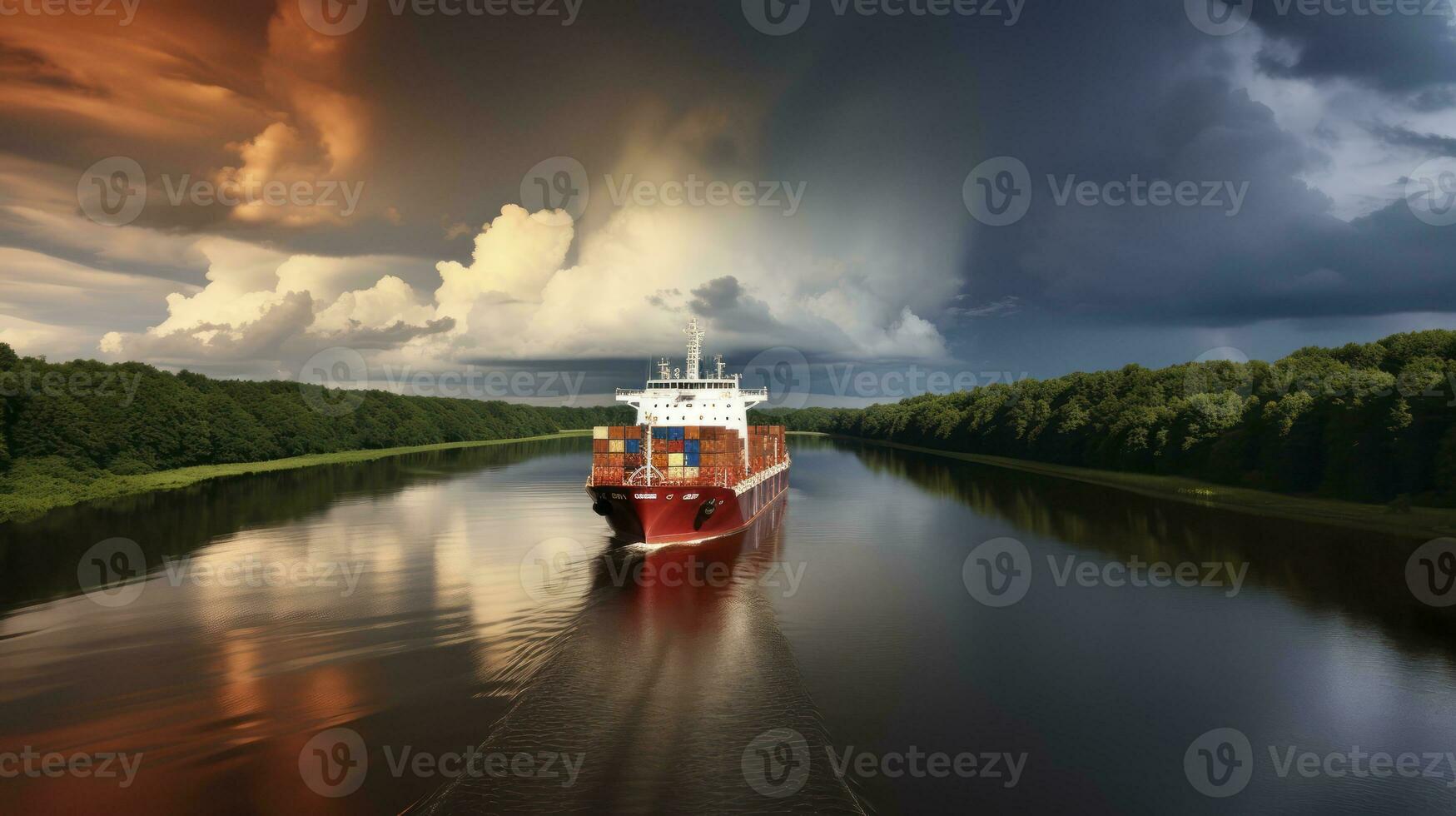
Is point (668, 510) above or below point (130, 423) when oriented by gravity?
below

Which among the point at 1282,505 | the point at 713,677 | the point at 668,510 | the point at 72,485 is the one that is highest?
the point at 72,485

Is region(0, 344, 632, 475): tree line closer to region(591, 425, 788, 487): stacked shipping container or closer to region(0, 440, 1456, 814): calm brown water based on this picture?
region(0, 440, 1456, 814): calm brown water

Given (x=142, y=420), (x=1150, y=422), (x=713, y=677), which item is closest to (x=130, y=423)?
(x=142, y=420)

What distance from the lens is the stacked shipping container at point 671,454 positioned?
47781 millimetres

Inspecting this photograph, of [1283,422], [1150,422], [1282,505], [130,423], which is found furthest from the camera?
[1150,422]

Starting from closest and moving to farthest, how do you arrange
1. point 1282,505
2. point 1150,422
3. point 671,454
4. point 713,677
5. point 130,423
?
point 713,677
point 671,454
point 1282,505
point 130,423
point 1150,422

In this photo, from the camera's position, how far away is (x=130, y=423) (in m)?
81.6

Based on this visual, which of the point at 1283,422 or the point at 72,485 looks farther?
the point at 1283,422

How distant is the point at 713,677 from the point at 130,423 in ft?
302

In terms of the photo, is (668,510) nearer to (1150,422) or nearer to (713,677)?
(713,677)

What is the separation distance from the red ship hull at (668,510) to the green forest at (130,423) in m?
56.6

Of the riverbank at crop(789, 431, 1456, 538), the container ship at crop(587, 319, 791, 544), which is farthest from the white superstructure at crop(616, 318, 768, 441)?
the riverbank at crop(789, 431, 1456, 538)

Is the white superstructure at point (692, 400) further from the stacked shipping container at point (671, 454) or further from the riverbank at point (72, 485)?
the riverbank at point (72, 485)

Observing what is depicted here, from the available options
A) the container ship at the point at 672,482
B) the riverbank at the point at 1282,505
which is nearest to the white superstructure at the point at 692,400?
the container ship at the point at 672,482
